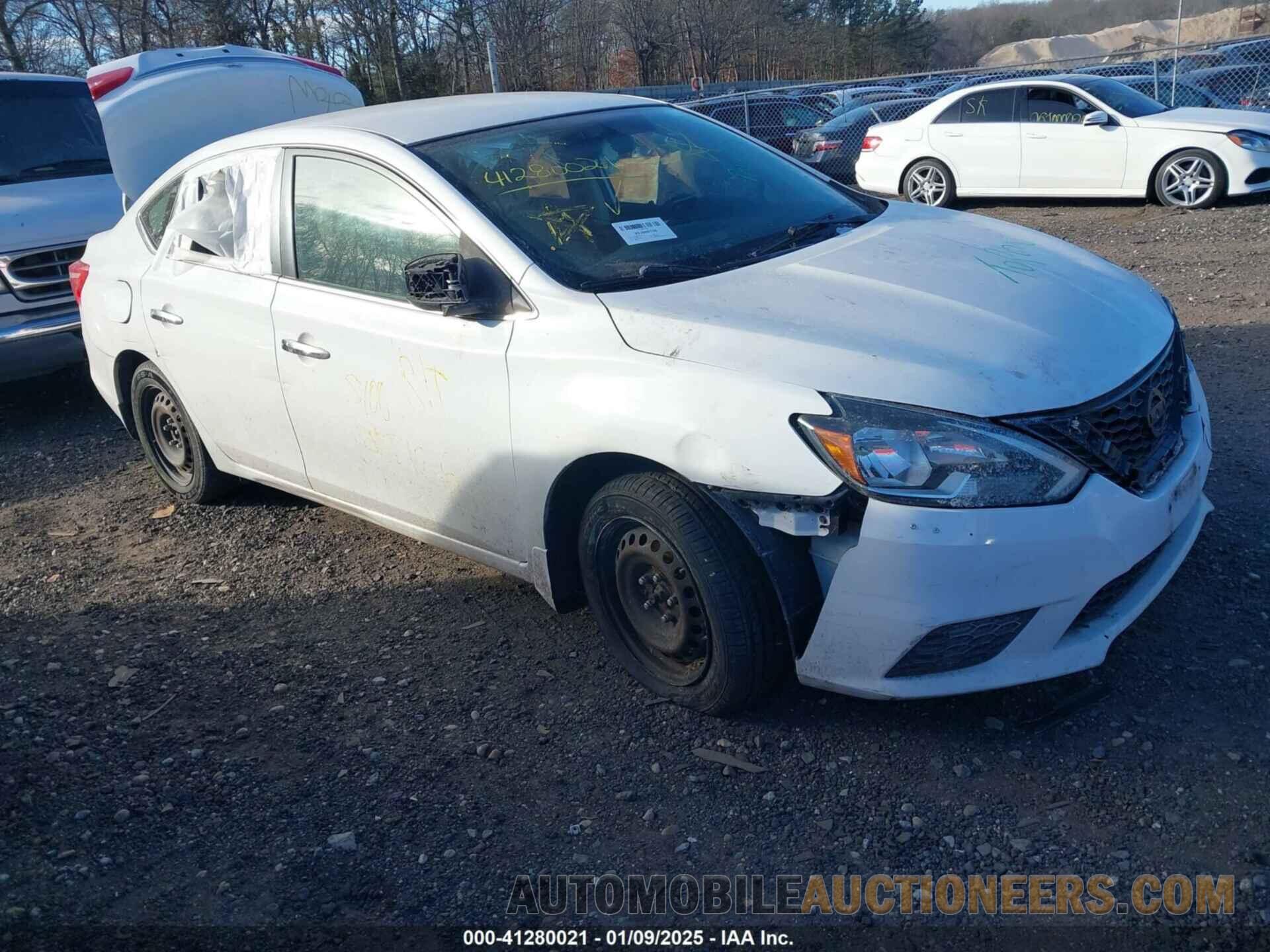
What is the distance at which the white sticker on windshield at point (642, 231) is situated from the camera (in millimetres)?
3680

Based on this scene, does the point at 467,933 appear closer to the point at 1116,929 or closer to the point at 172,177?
the point at 1116,929

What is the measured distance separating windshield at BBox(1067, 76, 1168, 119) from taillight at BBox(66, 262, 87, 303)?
32.9 ft

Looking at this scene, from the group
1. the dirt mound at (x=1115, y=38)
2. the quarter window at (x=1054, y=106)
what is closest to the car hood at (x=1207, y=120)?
the quarter window at (x=1054, y=106)

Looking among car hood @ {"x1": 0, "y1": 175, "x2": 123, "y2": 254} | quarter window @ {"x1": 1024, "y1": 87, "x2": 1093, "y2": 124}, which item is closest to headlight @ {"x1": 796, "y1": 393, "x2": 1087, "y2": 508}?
car hood @ {"x1": 0, "y1": 175, "x2": 123, "y2": 254}

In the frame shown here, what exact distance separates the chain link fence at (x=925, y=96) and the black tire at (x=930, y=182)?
1702 mm

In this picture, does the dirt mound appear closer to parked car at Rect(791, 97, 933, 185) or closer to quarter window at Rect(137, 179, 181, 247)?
parked car at Rect(791, 97, 933, 185)

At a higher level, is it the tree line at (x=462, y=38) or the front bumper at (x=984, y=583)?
the tree line at (x=462, y=38)

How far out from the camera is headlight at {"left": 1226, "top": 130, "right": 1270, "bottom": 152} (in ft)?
35.1

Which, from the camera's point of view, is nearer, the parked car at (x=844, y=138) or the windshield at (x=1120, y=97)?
the windshield at (x=1120, y=97)

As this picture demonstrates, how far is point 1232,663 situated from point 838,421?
1.52 m

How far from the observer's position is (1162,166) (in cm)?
1116

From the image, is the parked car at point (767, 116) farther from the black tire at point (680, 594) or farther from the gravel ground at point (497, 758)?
the black tire at point (680, 594)

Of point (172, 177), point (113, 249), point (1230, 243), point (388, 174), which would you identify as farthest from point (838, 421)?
point (1230, 243)

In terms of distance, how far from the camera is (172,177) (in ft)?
16.8
